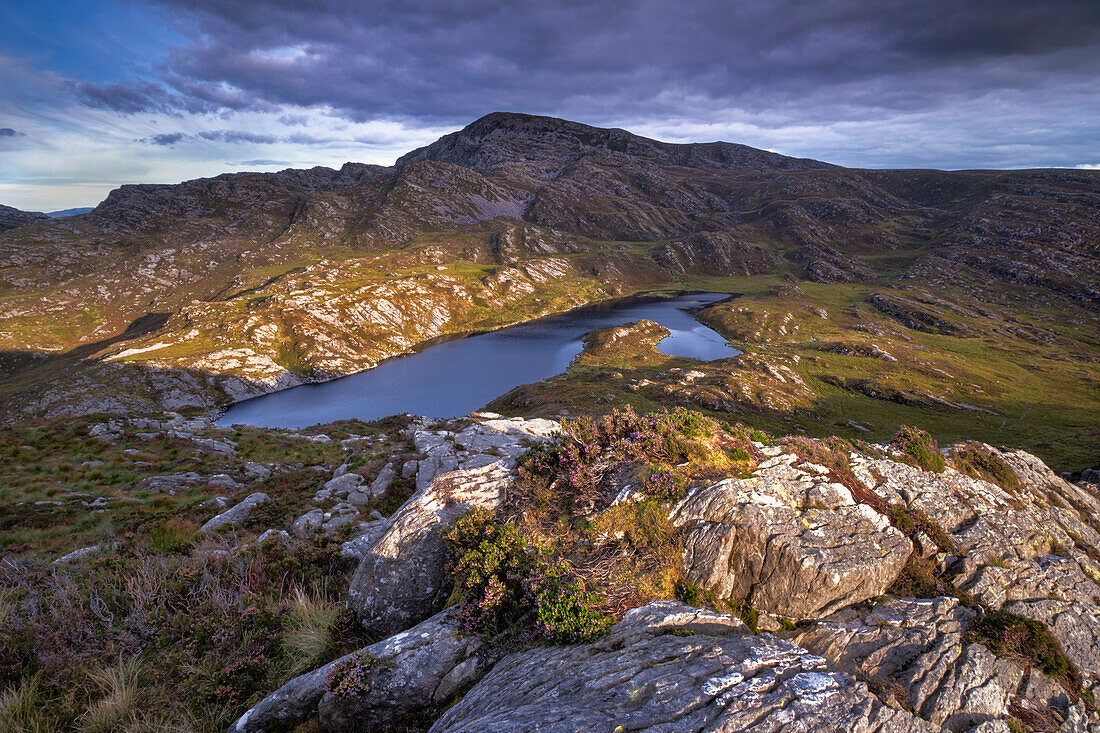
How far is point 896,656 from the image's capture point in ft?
28.2

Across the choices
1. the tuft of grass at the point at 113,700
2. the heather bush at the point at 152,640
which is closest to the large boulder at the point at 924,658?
the heather bush at the point at 152,640

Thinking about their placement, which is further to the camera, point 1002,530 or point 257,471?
point 257,471

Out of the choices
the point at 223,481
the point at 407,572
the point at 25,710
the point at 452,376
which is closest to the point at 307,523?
the point at 407,572

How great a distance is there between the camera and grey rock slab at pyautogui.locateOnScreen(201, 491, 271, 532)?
19609 millimetres

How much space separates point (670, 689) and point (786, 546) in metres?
5.33

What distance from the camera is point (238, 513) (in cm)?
2108

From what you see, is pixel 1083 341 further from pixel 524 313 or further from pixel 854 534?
pixel 854 534

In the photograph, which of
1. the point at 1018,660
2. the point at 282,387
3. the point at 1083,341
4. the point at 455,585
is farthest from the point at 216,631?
the point at 1083,341

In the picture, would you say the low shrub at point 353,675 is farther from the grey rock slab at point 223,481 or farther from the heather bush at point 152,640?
the grey rock slab at point 223,481

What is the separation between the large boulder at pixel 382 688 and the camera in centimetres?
830

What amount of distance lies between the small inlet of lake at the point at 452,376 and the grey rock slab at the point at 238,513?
68457 millimetres

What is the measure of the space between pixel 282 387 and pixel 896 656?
140365 millimetres

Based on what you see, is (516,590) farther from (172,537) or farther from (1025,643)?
(172,537)

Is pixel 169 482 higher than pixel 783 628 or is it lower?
lower
